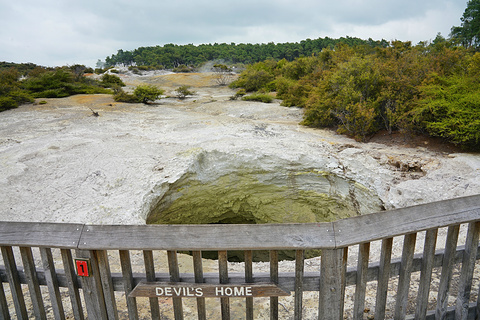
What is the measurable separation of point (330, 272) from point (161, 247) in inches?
42.6

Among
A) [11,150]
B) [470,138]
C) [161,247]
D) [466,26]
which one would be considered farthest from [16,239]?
[466,26]

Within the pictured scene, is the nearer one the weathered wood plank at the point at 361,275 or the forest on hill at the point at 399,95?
the weathered wood plank at the point at 361,275

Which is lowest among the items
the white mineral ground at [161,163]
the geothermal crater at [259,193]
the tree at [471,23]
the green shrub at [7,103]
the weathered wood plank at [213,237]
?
the geothermal crater at [259,193]

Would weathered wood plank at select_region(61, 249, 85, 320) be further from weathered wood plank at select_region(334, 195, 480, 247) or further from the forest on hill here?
the forest on hill

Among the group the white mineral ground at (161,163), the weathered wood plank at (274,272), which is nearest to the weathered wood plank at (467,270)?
the white mineral ground at (161,163)

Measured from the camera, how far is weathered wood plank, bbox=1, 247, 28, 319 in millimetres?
2281

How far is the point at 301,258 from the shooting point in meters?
2.04

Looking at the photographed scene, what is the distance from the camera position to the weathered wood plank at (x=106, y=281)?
6.89ft

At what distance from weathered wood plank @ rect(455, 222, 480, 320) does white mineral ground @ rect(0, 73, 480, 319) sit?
2.19ft

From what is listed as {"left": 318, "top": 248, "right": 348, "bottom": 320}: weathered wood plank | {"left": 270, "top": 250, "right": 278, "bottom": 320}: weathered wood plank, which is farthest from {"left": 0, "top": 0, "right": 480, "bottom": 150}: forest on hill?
{"left": 270, "top": 250, "right": 278, "bottom": 320}: weathered wood plank

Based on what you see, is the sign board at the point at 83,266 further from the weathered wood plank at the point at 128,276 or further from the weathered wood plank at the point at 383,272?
the weathered wood plank at the point at 383,272

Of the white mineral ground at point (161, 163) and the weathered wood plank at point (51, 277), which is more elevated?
the weathered wood plank at point (51, 277)

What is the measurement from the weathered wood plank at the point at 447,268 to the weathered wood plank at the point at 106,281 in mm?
2403

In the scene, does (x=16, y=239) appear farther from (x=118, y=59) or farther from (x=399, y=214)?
(x=118, y=59)
